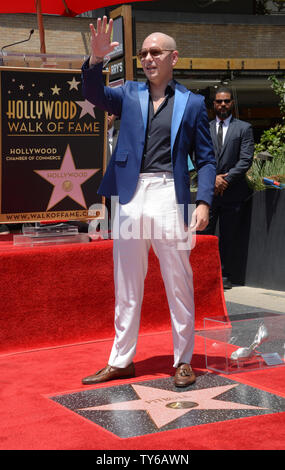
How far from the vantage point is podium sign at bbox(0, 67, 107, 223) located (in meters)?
5.09

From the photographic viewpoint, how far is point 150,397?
151 inches

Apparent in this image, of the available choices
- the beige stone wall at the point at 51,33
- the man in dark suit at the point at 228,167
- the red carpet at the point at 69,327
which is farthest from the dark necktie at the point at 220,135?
the beige stone wall at the point at 51,33

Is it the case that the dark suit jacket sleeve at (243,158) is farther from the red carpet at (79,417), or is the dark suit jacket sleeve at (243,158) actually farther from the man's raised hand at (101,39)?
the man's raised hand at (101,39)

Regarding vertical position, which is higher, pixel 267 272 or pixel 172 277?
pixel 172 277

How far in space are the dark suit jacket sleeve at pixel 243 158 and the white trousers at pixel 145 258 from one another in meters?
3.73

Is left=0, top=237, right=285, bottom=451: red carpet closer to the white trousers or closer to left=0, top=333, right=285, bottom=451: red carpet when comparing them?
left=0, top=333, right=285, bottom=451: red carpet

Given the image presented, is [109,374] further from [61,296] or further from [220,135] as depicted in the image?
[220,135]

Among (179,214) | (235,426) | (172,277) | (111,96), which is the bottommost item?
(235,426)

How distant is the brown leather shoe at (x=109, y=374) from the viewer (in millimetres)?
4180

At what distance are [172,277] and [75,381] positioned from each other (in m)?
0.84

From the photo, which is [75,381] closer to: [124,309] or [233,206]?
[124,309]

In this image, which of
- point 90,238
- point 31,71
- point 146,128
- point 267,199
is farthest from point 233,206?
point 146,128

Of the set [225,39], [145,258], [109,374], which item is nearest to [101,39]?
[145,258]

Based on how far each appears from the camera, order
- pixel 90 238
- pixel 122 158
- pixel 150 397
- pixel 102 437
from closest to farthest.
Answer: pixel 102 437 → pixel 150 397 → pixel 122 158 → pixel 90 238
